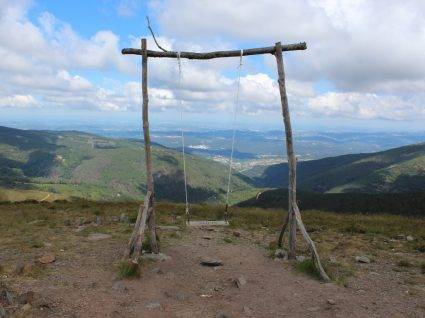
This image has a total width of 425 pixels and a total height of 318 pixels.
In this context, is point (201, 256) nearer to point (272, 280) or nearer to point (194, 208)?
point (272, 280)

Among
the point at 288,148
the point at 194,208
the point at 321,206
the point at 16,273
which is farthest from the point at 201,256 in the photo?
the point at 321,206

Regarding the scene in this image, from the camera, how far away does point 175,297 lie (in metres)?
10.3

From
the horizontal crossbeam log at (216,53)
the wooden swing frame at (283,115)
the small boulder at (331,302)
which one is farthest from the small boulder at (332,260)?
the horizontal crossbeam log at (216,53)

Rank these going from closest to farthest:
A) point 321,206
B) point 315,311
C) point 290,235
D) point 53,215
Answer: point 315,311, point 290,235, point 53,215, point 321,206

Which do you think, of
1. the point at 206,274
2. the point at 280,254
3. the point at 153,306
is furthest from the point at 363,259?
the point at 153,306

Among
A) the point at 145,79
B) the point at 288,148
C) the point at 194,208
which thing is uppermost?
the point at 145,79

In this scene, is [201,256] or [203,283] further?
[201,256]

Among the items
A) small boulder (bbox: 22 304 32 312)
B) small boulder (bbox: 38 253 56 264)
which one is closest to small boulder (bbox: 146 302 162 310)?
small boulder (bbox: 22 304 32 312)

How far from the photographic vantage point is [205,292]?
35.4 feet

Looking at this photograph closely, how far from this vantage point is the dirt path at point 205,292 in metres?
9.45

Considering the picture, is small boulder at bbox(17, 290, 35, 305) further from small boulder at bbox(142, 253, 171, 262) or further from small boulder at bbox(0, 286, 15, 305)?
small boulder at bbox(142, 253, 171, 262)

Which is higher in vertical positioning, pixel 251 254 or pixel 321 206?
pixel 251 254

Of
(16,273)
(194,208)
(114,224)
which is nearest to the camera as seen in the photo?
(16,273)

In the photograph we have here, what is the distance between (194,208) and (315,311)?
16178mm
